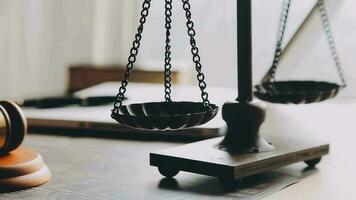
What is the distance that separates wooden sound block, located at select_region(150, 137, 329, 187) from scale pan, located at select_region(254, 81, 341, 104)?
0.49 ft

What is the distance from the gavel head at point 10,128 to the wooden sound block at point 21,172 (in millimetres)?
40

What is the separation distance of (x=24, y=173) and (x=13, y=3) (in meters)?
1.90

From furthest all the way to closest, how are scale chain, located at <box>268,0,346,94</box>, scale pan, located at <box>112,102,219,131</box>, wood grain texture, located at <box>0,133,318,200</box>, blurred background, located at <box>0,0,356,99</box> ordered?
blurred background, located at <box>0,0,356,99</box>, scale chain, located at <box>268,0,346,94</box>, wood grain texture, located at <box>0,133,318,200</box>, scale pan, located at <box>112,102,219,131</box>

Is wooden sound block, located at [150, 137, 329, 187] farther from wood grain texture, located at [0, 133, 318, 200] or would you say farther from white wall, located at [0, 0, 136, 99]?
white wall, located at [0, 0, 136, 99]

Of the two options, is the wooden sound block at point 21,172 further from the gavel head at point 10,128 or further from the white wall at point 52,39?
the white wall at point 52,39

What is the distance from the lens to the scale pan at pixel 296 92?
1757 mm

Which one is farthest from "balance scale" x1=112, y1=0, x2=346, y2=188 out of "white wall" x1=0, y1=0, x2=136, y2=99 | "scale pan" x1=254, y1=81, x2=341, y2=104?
"white wall" x1=0, y1=0, x2=136, y2=99

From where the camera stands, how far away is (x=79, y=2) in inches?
152

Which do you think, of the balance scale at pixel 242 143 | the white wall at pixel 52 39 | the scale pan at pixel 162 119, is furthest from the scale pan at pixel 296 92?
the white wall at pixel 52 39

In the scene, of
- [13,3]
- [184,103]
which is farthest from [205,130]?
[13,3]

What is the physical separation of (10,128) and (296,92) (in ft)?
2.72

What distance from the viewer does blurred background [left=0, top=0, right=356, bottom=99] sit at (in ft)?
11.5

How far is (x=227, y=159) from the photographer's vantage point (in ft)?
5.47

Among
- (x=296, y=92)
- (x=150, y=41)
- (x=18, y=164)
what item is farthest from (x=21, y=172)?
(x=150, y=41)
